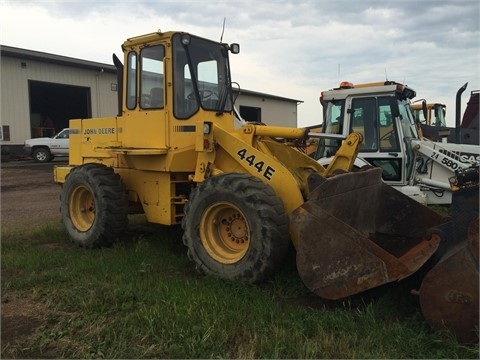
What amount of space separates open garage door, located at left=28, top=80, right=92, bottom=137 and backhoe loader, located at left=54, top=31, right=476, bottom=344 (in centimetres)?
2154

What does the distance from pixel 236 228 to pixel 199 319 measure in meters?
1.39

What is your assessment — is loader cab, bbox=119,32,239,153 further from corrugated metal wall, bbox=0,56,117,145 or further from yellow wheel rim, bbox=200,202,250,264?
corrugated metal wall, bbox=0,56,117,145

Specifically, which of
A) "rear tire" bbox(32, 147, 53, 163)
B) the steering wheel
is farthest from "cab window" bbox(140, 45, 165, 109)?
"rear tire" bbox(32, 147, 53, 163)

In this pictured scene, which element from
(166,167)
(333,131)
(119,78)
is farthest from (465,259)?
(333,131)

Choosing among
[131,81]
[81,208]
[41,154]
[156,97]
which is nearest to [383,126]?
[156,97]

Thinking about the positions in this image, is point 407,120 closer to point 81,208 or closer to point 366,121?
point 366,121

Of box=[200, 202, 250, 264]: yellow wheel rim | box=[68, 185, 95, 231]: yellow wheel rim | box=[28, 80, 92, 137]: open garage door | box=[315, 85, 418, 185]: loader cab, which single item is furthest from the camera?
box=[28, 80, 92, 137]: open garage door

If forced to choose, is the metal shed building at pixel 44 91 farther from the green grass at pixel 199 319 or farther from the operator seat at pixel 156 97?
the green grass at pixel 199 319

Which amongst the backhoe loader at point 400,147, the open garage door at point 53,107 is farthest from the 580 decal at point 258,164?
the open garage door at point 53,107

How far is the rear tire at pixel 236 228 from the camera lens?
460cm

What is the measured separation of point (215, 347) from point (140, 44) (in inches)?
166

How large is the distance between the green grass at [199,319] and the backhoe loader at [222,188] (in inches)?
11.6

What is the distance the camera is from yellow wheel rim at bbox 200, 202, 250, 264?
199 inches

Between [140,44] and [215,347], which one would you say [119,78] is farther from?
[215,347]
